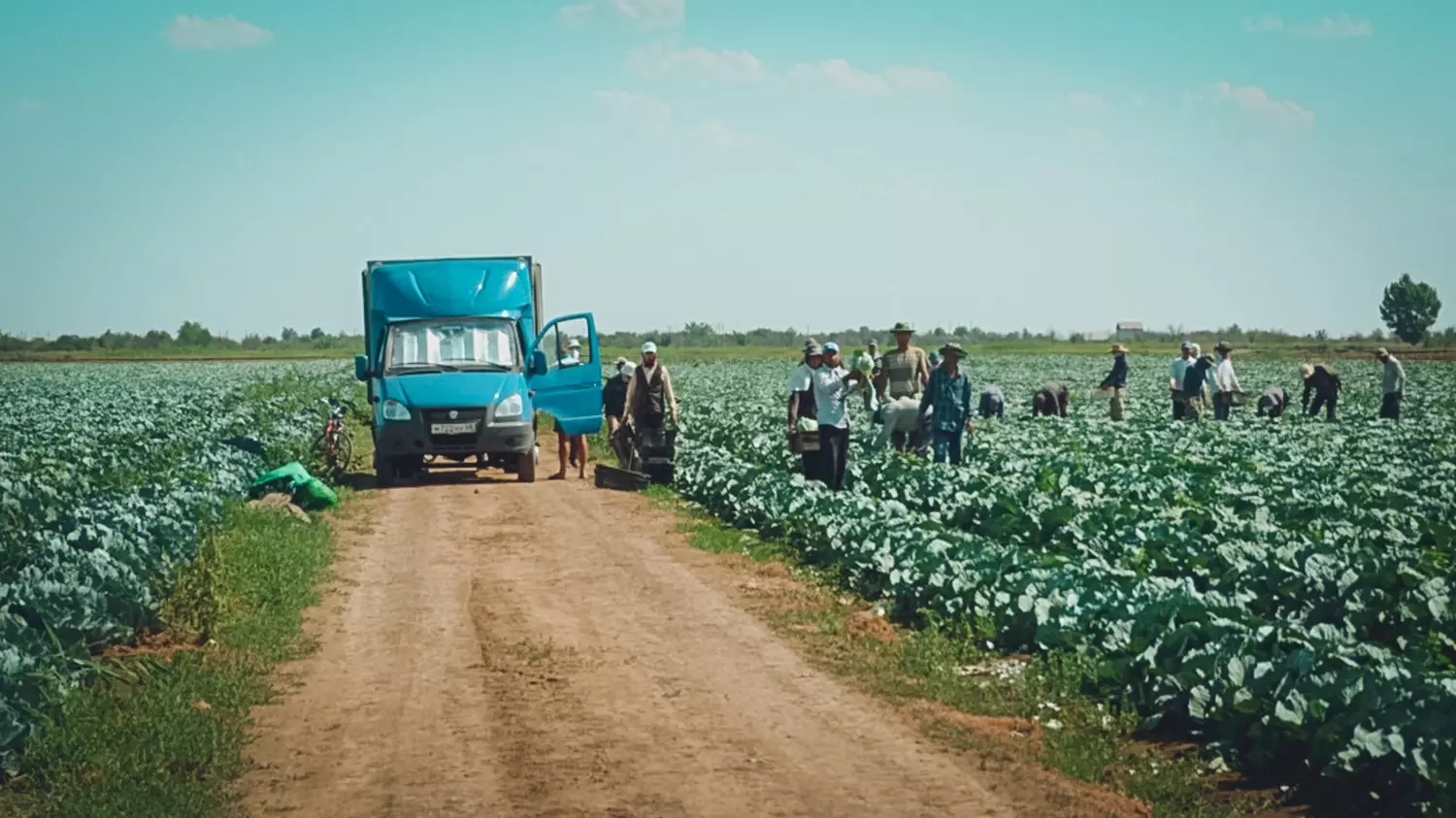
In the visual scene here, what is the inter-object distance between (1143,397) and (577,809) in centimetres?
3720

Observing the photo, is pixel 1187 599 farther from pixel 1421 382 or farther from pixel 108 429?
pixel 1421 382

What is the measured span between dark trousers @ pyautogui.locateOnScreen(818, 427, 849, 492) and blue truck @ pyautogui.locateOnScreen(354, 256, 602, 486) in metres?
4.63

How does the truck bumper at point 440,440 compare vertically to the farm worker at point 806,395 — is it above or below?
below

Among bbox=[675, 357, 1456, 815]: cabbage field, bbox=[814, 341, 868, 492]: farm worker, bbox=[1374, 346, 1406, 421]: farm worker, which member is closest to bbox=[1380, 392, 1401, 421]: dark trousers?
bbox=[1374, 346, 1406, 421]: farm worker

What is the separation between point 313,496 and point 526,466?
3685mm

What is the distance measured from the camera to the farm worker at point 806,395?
16172 millimetres

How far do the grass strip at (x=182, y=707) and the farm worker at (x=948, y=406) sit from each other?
7961 mm

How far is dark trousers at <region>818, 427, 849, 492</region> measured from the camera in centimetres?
1659

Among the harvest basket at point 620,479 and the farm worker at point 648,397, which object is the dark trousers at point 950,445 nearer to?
the farm worker at point 648,397

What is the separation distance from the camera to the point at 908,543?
473 inches

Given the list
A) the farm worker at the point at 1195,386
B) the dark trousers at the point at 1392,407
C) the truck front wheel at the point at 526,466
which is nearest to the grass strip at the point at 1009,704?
the truck front wheel at the point at 526,466

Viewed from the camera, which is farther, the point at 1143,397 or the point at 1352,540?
the point at 1143,397

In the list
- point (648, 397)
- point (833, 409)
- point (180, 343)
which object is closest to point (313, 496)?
point (648, 397)

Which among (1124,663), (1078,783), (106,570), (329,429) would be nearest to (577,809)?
(1078,783)
